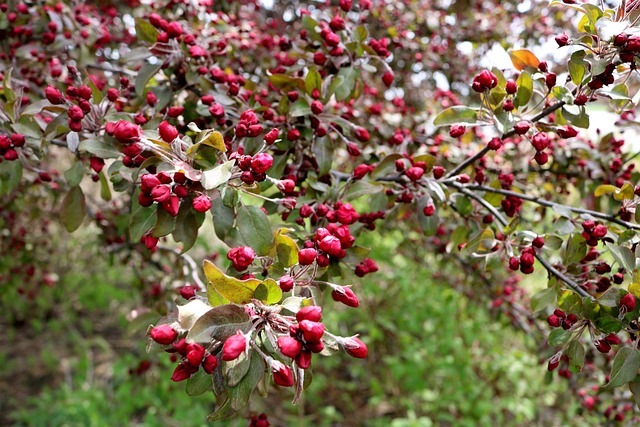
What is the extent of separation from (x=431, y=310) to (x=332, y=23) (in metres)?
2.98

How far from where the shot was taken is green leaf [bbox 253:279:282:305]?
0.90 m

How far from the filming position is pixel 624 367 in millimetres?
1073

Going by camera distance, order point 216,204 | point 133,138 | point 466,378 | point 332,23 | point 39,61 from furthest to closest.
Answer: point 466,378, point 39,61, point 332,23, point 216,204, point 133,138

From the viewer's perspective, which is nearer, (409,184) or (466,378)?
(409,184)

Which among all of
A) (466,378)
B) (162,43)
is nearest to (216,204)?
(162,43)

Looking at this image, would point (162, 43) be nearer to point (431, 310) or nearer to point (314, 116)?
point (314, 116)

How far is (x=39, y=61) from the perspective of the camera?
6.55ft

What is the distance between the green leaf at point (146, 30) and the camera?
5.19ft

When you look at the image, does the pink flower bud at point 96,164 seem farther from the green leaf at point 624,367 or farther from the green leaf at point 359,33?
the green leaf at point 624,367

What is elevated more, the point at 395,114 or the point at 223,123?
the point at 223,123

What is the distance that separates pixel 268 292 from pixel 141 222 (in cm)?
41

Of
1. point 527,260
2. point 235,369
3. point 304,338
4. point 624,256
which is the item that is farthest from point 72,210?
point 624,256

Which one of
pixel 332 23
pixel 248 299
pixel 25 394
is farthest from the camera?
pixel 25 394

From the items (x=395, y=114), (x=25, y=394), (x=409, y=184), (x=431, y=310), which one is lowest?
(x=25, y=394)
